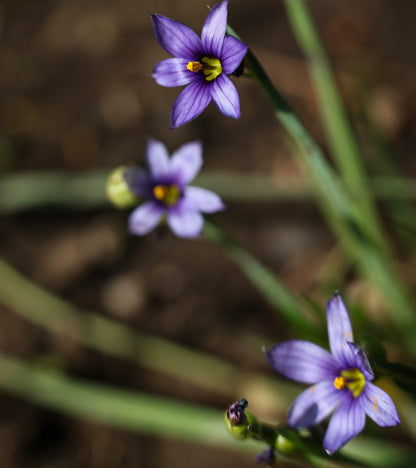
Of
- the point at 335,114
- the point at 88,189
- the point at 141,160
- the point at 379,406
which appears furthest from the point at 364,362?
the point at 141,160

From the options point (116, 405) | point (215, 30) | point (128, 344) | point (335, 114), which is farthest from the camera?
point (128, 344)

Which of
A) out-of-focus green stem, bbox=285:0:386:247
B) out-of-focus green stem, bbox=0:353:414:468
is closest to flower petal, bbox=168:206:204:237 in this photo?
out-of-focus green stem, bbox=0:353:414:468

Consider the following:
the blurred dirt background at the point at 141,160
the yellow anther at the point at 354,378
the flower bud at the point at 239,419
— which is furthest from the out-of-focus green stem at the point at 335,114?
the flower bud at the point at 239,419

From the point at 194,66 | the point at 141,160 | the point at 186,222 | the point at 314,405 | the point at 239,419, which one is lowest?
the point at 239,419

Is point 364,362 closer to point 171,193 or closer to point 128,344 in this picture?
point 171,193

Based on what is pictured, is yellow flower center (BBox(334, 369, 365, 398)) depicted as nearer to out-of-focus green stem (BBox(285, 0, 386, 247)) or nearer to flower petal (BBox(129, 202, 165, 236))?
flower petal (BBox(129, 202, 165, 236))
